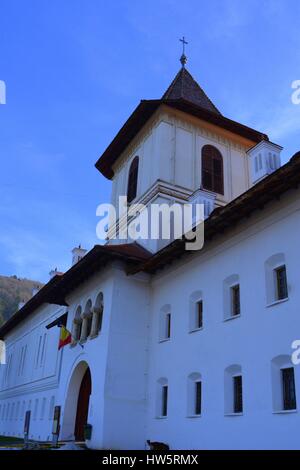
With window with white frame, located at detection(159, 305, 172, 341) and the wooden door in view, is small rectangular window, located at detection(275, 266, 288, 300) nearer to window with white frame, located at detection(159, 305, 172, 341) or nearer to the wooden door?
window with white frame, located at detection(159, 305, 172, 341)

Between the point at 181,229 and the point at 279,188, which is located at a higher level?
the point at 181,229

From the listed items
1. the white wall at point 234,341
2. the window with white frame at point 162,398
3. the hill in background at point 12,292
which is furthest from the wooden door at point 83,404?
the hill in background at point 12,292

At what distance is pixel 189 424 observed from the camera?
14094 mm

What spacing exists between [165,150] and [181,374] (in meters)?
10.3

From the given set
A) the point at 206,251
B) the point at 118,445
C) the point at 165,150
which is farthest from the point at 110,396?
the point at 165,150

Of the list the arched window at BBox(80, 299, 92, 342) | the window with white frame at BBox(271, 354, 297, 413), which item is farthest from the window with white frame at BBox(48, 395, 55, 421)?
the window with white frame at BBox(271, 354, 297, 413)

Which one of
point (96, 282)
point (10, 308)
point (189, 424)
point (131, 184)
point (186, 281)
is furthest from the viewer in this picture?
point (10, 308)

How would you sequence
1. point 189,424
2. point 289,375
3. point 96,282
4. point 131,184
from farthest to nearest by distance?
point 131,184 → point 96,282 → point 189,424 → point 289,375

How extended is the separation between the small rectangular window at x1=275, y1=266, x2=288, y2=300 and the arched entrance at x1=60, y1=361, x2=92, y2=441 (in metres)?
10.4

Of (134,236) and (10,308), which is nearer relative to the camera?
(134,236)

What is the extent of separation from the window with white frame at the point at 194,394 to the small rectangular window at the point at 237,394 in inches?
68.2

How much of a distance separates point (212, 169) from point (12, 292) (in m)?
A: 130

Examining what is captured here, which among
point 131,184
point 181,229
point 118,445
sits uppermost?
point 131,184

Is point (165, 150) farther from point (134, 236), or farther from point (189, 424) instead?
point (189, 424)
